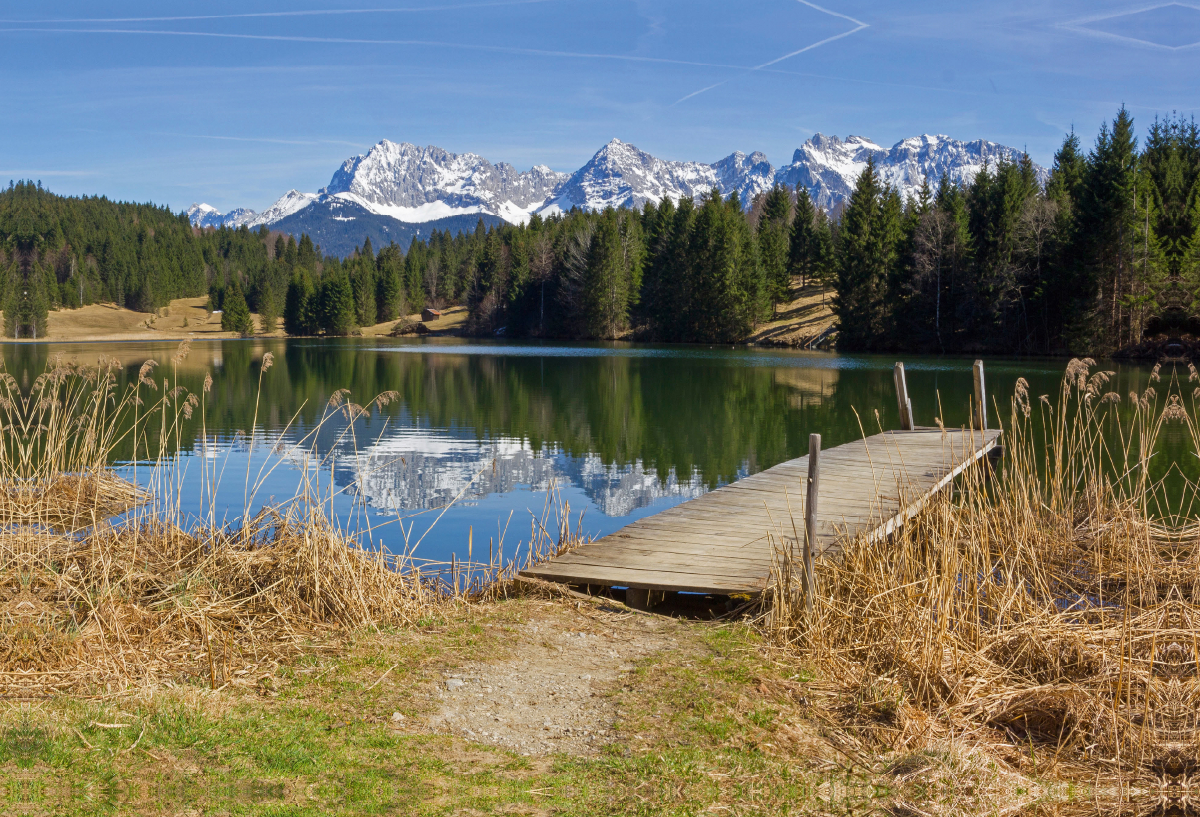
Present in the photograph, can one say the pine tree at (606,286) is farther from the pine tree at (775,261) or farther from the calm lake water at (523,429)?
the calm lake water at (523,429)

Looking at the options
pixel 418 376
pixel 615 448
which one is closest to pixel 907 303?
pixel 418 376

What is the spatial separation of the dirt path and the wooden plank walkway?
49cm

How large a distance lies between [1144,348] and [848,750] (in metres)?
43.9

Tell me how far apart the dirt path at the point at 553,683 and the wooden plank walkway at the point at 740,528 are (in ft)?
1.60

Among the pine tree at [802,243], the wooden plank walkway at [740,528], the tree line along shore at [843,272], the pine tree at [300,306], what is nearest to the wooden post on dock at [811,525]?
the wooden plank walkway at [740,528]

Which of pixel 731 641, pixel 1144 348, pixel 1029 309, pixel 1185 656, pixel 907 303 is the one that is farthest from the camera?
pixel 907 303

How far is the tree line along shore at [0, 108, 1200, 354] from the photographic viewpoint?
42.4 metres

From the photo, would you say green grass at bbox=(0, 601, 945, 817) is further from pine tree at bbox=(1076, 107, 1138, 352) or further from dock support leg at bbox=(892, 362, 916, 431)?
pine tree at bbox=(1076, 107, 1138, 352)

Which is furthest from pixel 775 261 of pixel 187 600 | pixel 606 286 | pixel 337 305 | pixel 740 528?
pixel 187 600

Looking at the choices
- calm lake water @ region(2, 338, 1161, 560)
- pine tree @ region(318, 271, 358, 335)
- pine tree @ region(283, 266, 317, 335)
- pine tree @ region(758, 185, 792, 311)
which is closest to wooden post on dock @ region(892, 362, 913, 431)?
calm lake water @ region(2, 338, 1161, 560)

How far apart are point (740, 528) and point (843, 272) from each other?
52.1m

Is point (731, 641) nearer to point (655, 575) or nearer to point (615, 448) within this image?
point (655, 575)

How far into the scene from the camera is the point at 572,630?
628 cm

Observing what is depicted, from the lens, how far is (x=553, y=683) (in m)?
Answer: 5.20
